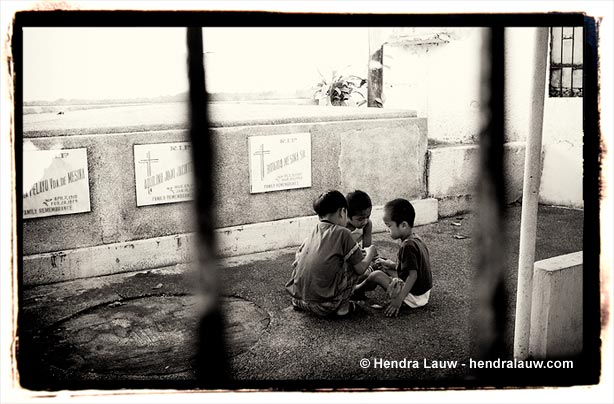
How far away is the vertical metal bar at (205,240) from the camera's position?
2652 millimetres

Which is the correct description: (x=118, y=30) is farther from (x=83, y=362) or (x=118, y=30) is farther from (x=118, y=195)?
(x=83, y=362)

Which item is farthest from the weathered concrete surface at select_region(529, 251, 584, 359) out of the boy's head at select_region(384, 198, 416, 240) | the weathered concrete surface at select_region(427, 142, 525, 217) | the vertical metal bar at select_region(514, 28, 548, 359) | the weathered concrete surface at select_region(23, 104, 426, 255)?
the weathered concrete surface at select_region(23, 104, 426, 255)

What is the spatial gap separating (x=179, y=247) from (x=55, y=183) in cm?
66

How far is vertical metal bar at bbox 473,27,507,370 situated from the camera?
2.71 m

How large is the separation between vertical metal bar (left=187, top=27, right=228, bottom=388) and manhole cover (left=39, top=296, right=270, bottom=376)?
2.0 inches

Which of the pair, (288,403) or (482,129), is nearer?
(288,403)

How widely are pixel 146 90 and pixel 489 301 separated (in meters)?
1.82

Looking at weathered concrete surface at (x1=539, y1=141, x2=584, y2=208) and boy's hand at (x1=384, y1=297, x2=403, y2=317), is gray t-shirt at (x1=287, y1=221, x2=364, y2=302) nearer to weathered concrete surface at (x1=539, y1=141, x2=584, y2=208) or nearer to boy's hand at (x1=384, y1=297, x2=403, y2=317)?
boy's hand at (x1=384, y1=297, x2=403, y2=317)

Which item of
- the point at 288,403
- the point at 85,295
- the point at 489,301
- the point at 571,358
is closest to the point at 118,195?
the point at 85,295

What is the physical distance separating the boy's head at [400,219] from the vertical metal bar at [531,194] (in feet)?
2.01

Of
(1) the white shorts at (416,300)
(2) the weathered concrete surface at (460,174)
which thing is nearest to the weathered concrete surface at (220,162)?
(2) the weathered concrete surface at (460,174)

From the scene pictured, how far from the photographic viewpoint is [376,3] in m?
2.38

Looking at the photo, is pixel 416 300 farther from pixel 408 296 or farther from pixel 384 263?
pixel 384 263

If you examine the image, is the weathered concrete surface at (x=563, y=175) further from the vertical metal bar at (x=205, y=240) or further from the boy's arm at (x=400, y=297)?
the vertical metal bar at (x=205, y=240)
